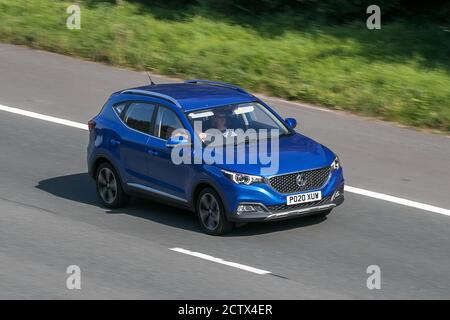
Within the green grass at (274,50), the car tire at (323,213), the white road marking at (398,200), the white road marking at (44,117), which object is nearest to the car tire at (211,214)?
the car tire at (323,213)

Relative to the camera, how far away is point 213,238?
13648mm

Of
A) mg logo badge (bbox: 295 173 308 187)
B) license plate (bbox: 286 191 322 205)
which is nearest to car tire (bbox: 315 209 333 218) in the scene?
license plate (bbox: 286 191 322 205)

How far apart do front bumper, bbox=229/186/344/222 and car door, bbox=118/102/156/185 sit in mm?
1747

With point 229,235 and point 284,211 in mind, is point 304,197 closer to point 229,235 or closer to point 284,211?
point 284,211

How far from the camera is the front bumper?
1334cm

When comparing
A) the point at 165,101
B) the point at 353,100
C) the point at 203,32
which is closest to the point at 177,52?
the point at 203,32

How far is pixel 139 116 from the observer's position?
1489 cm

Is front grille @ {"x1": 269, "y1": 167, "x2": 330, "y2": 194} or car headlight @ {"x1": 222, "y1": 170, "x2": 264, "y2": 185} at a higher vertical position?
car headlight @ {"x1": 222, "y1": 170, "x2": 264, "y2": 185}

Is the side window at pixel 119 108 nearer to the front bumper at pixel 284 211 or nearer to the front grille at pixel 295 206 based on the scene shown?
the front bumper at pixel 284 211

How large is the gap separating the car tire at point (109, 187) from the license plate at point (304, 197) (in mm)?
2626

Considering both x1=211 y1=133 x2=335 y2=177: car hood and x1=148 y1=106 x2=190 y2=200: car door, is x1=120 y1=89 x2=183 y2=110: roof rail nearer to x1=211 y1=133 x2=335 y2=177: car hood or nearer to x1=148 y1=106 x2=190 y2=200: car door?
x1=148 y1=106 x2=190 y2=200: car door

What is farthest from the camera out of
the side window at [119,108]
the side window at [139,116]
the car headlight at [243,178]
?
the side window at [119,108]

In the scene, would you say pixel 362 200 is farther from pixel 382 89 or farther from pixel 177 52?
pixel 177 52

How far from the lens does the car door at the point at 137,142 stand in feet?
47.7
